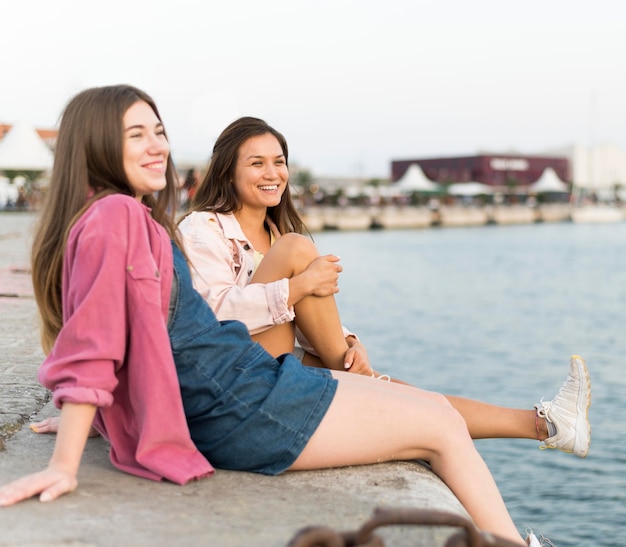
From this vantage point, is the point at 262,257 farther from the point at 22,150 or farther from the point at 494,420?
the point at 22,150

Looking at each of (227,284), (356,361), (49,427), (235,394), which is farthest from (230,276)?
(235,394)

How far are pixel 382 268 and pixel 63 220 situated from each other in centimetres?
2416

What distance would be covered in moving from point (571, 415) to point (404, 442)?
814mm

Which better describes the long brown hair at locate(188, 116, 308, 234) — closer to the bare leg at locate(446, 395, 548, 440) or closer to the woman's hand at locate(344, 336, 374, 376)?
the woman's hand at locate(344, 336, 374, 376)

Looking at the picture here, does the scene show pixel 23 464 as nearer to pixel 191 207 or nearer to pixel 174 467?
pixel 174 467

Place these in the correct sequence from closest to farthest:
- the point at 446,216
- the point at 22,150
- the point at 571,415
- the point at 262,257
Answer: the point at 571,415 < the point at 262,257 < the point at 22,150 < the point at 446,216

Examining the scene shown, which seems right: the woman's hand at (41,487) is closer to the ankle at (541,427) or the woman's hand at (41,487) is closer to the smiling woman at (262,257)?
the smiling woman at (262,257)

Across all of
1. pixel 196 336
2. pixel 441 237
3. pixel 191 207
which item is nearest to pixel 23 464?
pixel 196 336

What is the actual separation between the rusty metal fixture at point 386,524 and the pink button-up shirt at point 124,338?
0.72 meters

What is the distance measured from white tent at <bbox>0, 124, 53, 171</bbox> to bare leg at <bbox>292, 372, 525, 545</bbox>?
22.3 metres

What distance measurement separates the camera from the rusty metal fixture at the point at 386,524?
4.90 ft

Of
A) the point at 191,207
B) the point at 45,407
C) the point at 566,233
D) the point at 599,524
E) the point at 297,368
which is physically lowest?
the point at 566,233

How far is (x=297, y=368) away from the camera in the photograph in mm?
2359

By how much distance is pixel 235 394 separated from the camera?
7.39 ft
